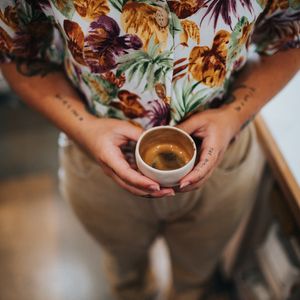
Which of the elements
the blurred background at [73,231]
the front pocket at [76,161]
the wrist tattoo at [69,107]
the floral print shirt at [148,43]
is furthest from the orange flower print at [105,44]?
the blurred background at [73,231]

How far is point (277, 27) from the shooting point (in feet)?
2.29

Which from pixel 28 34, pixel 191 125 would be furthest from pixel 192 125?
pixel 28 34

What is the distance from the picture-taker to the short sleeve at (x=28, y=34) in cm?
62

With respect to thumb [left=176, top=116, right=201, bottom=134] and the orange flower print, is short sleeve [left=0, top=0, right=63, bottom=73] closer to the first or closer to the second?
the orange flower print

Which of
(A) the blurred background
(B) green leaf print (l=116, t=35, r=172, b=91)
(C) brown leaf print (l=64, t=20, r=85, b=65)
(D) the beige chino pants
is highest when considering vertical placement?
(C) brown leaf print (l=64, t=20, r=85, b=65)

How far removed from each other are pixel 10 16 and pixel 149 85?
245mm

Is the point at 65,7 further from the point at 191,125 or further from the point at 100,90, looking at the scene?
the point at 191,125

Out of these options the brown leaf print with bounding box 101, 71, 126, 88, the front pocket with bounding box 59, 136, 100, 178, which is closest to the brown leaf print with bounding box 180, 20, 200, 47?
the brown leaf print with bounding box 101, 71, 126, 88

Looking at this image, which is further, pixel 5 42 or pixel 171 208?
pixel 171 208

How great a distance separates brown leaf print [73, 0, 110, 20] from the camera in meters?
0.56

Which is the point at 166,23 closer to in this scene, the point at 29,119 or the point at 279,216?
the point at 279,216

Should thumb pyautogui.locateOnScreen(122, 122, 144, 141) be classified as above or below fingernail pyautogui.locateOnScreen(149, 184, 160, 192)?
above

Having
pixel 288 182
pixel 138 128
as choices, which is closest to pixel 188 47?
pixel 138 128

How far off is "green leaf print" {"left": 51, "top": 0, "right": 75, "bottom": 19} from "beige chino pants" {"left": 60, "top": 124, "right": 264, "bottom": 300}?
30cm
